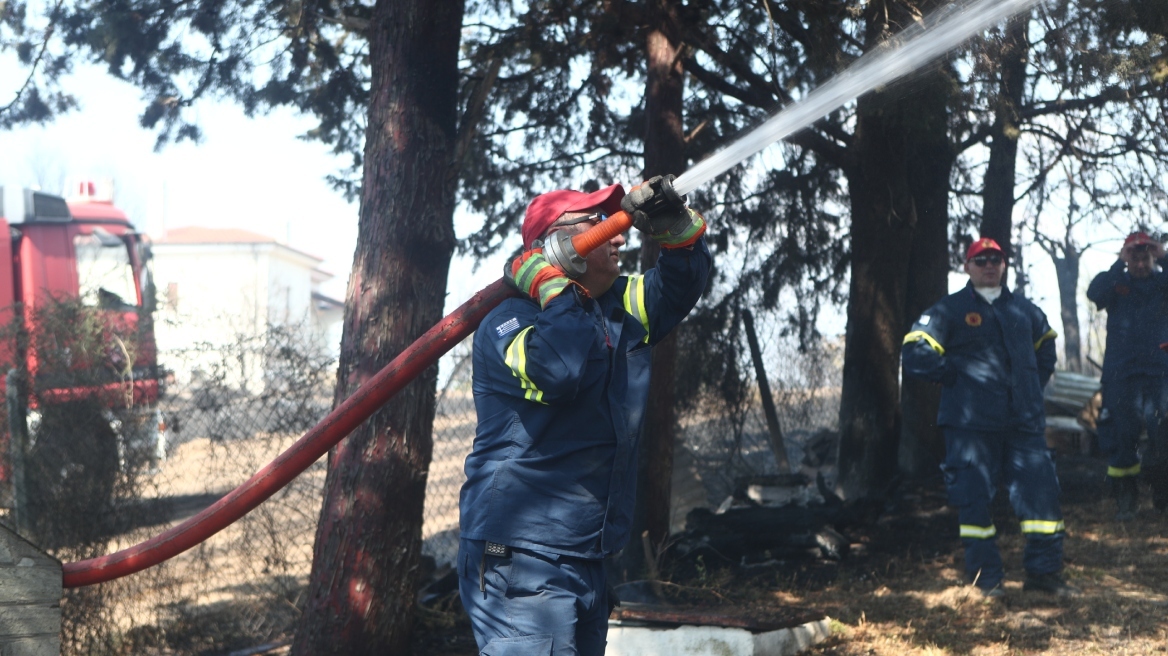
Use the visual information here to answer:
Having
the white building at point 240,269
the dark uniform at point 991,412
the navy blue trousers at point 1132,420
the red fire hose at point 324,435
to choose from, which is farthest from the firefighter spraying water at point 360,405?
the white building at point 240,269

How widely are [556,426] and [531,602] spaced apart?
1.58 feet

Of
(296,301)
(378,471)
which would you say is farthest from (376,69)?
(296,301)

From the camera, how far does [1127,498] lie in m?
7.00

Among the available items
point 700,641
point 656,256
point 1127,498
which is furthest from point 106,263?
point 1127,498

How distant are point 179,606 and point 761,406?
19.3ft

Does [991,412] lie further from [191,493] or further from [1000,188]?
[191,493]

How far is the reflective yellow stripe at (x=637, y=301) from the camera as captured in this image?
10.2ft

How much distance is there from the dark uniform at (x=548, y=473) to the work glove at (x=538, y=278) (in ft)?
0.13

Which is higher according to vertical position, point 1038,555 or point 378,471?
point 378,471

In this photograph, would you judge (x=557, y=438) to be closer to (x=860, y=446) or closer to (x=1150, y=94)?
(x=1150, y=94)

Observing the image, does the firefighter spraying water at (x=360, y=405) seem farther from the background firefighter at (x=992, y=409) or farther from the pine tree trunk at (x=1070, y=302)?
the pine tree trunk at (x=1070, y=302)

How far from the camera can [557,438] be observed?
2822mm

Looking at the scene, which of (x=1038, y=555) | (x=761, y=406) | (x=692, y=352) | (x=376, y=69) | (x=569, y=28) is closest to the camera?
(x=376, y=69)

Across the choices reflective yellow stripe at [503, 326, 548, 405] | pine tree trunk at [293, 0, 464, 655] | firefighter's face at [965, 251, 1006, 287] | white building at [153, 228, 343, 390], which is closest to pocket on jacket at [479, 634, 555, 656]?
reflective yellow stripe at [503, 326, 548, 405]
